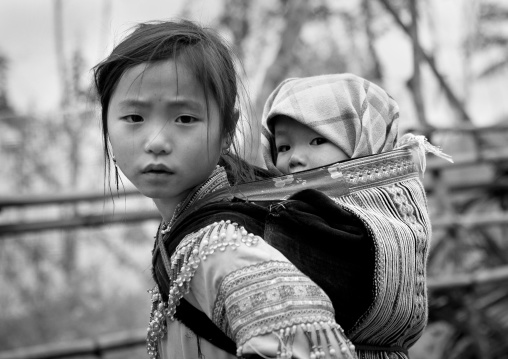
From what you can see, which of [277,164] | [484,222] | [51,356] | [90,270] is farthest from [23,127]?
[277,164]

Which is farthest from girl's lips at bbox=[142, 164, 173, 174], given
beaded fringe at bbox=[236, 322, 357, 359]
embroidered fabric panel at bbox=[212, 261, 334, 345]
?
beaded fringe at bbox=[236, 322, 357, 359]

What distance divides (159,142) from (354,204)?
0.40 m

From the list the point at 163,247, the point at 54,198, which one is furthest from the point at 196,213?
the point at 54,198

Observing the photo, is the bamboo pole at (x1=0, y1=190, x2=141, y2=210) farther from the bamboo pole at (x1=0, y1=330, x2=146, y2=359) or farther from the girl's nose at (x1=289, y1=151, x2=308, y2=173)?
the girl's nose at (x1=289, y1=151, x2=308, y2=173)

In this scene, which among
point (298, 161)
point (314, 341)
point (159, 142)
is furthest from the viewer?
point (298, 161)

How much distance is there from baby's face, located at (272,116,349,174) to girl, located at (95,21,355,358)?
166mm

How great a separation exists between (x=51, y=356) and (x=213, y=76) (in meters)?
3.19

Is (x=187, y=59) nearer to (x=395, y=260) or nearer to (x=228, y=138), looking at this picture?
(x=228, y=138)

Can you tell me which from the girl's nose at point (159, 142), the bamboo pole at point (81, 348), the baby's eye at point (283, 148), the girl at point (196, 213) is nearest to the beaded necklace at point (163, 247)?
the girl at point (196, 213)

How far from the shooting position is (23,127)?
5.78m

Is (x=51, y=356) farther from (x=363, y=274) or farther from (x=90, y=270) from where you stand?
(x=363, y=274)

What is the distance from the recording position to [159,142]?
1.30 m

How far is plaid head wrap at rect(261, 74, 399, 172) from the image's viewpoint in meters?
1.56

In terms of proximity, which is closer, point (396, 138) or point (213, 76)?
point (213, 76)
